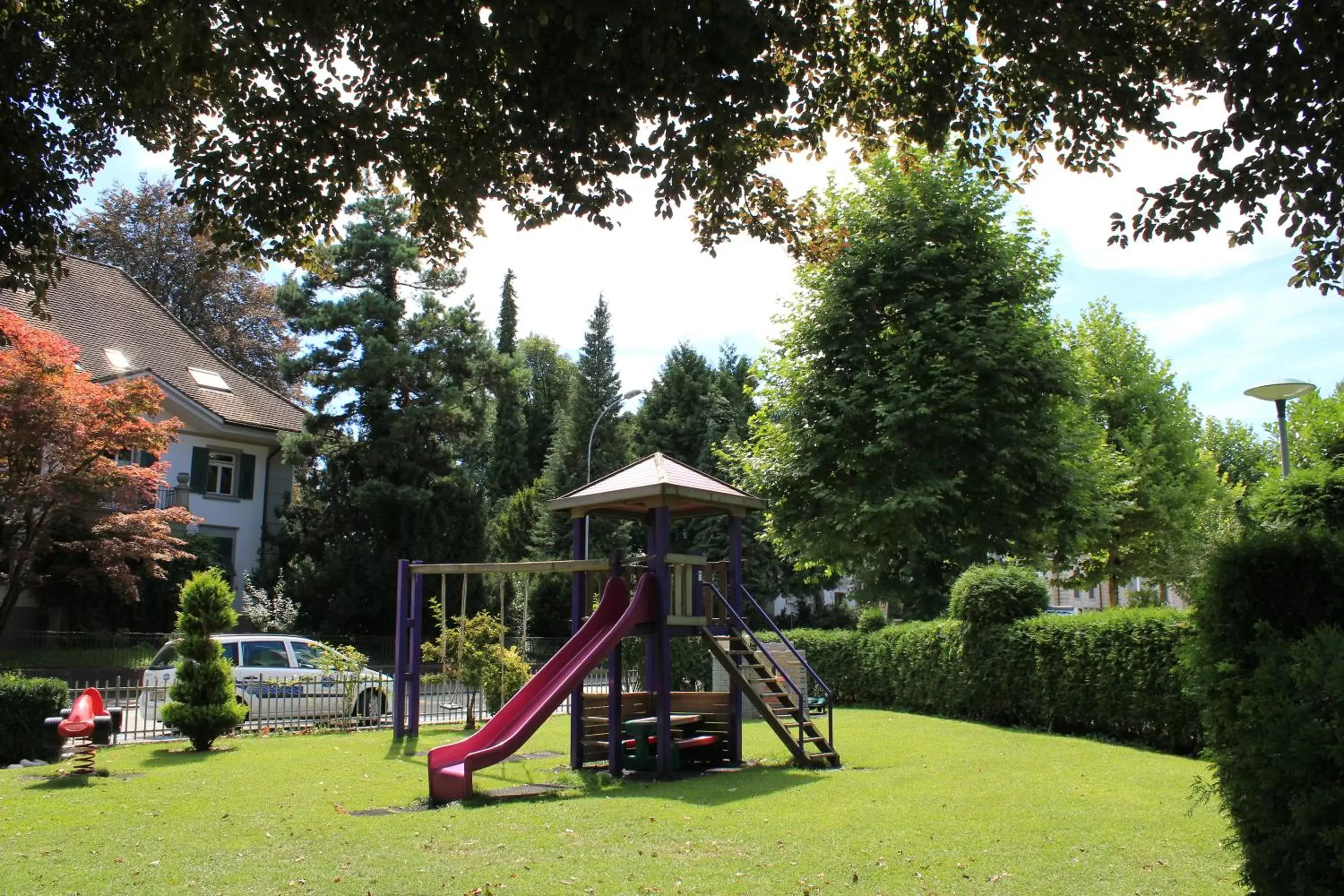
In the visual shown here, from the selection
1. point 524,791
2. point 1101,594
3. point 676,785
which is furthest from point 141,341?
point 1101,594

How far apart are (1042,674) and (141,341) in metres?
30.2

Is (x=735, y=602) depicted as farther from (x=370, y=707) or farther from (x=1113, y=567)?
(x=1113, y=567)

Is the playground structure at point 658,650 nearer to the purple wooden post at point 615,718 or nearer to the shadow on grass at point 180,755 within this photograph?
the purple wooden post at point 615,718

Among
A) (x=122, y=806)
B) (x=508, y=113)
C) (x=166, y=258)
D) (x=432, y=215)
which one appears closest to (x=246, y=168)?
(x=432, y=215)

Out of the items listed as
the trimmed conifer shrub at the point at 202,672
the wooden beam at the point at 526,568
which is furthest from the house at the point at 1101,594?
the trimmed conifer shrub at the point at 202,672

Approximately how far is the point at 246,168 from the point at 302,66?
2.91ft

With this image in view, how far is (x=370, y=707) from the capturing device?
19172 millimetres

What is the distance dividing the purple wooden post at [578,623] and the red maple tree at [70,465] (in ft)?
49.6

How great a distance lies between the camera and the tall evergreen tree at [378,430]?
35.0 m

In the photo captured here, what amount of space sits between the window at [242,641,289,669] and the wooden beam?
4221 mm

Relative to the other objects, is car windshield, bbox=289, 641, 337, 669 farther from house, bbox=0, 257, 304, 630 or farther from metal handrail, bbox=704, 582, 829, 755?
house, bbox=0, 257, 304, 630

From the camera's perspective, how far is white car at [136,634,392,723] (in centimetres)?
1777

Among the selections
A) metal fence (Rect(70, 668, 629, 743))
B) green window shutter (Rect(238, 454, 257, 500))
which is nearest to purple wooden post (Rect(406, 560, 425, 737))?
metal fence (Rect(70, 668, 629, 743))

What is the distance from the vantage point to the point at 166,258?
42.8 meters
